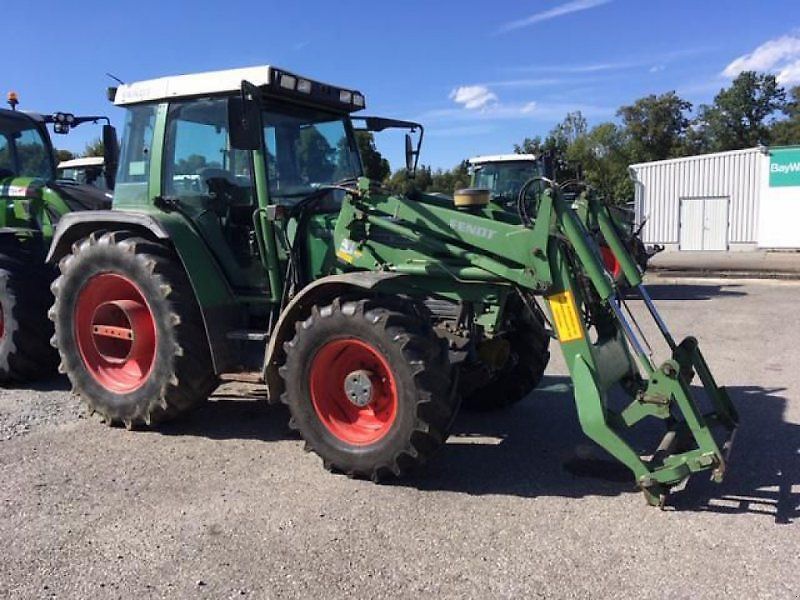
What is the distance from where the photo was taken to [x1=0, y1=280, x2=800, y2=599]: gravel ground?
326 centimetres

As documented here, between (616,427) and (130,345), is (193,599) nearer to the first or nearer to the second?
(616,427)

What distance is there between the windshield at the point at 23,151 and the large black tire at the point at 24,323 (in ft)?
5.51

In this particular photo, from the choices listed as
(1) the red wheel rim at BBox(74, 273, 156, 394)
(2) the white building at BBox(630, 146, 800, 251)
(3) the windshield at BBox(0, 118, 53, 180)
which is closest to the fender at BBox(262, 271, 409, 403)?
(1) the red wheel rim at BBox(74, 273, 156, 394)

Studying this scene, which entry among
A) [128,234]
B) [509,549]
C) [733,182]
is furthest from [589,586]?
[733,182]

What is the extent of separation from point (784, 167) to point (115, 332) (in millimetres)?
23456

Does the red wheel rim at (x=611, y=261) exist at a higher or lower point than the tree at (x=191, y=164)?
lower

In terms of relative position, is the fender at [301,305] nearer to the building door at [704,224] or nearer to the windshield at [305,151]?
the windshield at [305,151]

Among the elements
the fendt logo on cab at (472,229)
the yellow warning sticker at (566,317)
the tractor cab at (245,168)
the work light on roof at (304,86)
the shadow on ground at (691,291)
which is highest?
the work light on roof at (304,86)

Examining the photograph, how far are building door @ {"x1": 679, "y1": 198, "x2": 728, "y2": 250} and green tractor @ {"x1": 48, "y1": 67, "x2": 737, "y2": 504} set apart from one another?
21687 millimetres

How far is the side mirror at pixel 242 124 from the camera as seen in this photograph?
452cm

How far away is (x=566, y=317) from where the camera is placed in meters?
4.16

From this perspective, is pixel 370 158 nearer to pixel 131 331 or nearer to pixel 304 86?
pixel 304 86

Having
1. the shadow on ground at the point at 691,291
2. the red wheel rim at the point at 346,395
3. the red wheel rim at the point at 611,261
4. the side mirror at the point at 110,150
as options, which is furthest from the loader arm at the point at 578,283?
the shadow on ground at the point at 691,291

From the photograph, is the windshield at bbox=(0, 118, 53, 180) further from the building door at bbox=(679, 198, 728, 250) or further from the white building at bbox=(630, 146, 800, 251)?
the building door at bbox=(679, 198, 728, 250)
